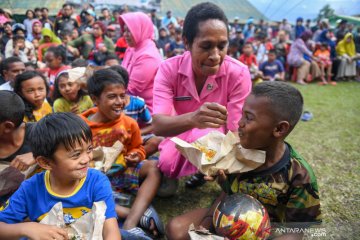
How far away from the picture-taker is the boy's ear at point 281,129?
5.47ft

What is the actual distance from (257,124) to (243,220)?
0.53 m

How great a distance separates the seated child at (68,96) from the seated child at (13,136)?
119cm

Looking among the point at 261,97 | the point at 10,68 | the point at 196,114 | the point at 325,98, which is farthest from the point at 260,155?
the point at 325,98

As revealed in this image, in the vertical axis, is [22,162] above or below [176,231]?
above

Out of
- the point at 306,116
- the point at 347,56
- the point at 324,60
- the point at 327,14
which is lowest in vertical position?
the point at 306,116

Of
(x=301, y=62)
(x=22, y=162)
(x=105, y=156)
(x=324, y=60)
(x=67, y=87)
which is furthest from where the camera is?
(x=324, y=60)

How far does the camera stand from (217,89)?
2.40 metres

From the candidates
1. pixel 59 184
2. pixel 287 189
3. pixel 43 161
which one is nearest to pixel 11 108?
pixel 43 161

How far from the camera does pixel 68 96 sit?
3375 millimetres

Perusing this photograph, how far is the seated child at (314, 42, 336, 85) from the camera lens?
957 cm

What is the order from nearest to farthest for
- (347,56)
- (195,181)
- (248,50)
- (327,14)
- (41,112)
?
1. (195,181)
2. (41,112)
3. (248,50)
4. (347,56)
5. (327,14)

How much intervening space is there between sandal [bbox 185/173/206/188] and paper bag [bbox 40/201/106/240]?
1.44 m

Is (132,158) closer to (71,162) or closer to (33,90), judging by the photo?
(71,162)

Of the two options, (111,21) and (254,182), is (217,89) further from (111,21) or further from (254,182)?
(111,21)
